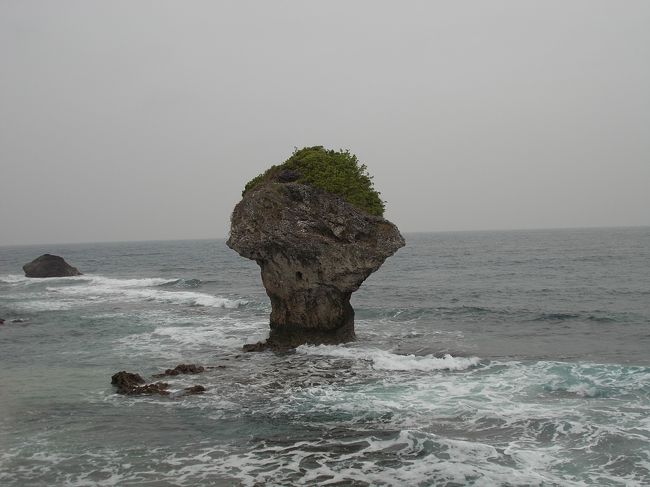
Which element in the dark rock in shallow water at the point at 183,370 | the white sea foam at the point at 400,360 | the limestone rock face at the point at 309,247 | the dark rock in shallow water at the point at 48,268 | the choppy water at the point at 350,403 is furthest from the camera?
the dark rock in shallow water at the point at 48,268

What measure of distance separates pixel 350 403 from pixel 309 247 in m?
9.09

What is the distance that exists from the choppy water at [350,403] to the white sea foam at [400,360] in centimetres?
9

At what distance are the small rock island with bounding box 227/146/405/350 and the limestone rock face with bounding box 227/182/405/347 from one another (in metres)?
0.05

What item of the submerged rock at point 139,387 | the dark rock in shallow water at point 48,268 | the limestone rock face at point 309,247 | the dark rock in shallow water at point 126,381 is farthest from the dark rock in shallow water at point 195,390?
the dark rock in shallow water at point 48,268

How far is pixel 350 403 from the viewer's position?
17734 millimetres

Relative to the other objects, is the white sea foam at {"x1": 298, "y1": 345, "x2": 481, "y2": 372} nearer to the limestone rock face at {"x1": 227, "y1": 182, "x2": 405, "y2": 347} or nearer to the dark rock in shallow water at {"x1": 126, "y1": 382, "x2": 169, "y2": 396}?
the limestone rock face at {"x1": 227, "y1": 182, "x2": 405, "y2": 347}

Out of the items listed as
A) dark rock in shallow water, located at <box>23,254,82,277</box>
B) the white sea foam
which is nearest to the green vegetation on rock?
the white sea foam

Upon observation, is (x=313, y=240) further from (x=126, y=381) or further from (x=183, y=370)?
(x=126, y=381)

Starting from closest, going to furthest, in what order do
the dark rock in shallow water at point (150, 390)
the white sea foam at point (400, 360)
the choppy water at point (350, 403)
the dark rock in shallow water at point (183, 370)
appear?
the choppy water at point (350, 403) → the dark rock in shallow water at point (150, 390) → the dark rock in shallow water at point (183, 370) → the white sea foam at point (400, 360)

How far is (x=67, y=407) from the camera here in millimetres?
18188

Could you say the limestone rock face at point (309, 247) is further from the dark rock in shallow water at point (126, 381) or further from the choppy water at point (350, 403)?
the dark rock in shallow water at point (126, 381)

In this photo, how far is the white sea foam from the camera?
2244cm

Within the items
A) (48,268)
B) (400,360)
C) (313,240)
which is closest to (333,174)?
(313,240)

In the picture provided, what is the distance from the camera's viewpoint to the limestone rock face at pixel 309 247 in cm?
2541
